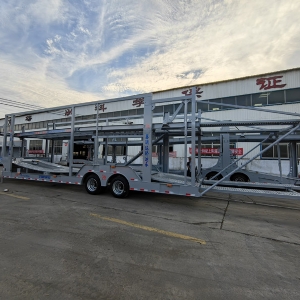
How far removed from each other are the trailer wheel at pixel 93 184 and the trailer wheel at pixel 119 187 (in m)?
0.62

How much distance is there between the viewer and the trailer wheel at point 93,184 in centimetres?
788

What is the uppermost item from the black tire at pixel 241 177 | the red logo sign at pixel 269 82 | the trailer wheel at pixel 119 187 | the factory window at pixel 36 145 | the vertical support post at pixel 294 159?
the red logo sign at pixel 269 82

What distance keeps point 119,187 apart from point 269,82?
15785 mm

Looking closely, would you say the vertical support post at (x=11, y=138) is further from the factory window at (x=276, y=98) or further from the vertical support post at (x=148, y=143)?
the factory window at (x=276, y=98)

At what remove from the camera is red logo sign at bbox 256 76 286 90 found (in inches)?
648

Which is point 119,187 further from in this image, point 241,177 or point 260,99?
point 260,99

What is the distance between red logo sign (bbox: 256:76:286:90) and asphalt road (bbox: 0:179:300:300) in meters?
13.8

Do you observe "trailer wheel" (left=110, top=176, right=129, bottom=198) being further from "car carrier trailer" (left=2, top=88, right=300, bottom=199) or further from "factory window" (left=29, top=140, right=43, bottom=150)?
"factory window" (left=29, top=140, right=43, bottom=150)

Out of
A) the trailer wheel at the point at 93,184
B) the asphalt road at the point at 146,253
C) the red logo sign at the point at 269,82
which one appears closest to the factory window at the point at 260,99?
the red logo sign at the point at 269,82

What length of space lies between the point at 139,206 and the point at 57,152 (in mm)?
21595

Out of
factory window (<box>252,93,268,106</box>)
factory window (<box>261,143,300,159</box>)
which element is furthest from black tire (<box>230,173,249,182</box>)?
factory window (<box>252,93,268,106</box>)

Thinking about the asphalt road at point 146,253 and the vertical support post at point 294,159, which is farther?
the vertical support post at point 294,159

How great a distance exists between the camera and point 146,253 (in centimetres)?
349

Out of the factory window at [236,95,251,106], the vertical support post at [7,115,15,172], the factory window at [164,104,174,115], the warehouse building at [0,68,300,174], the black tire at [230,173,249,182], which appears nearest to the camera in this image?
the vertical support post at [7,115,15,172]
